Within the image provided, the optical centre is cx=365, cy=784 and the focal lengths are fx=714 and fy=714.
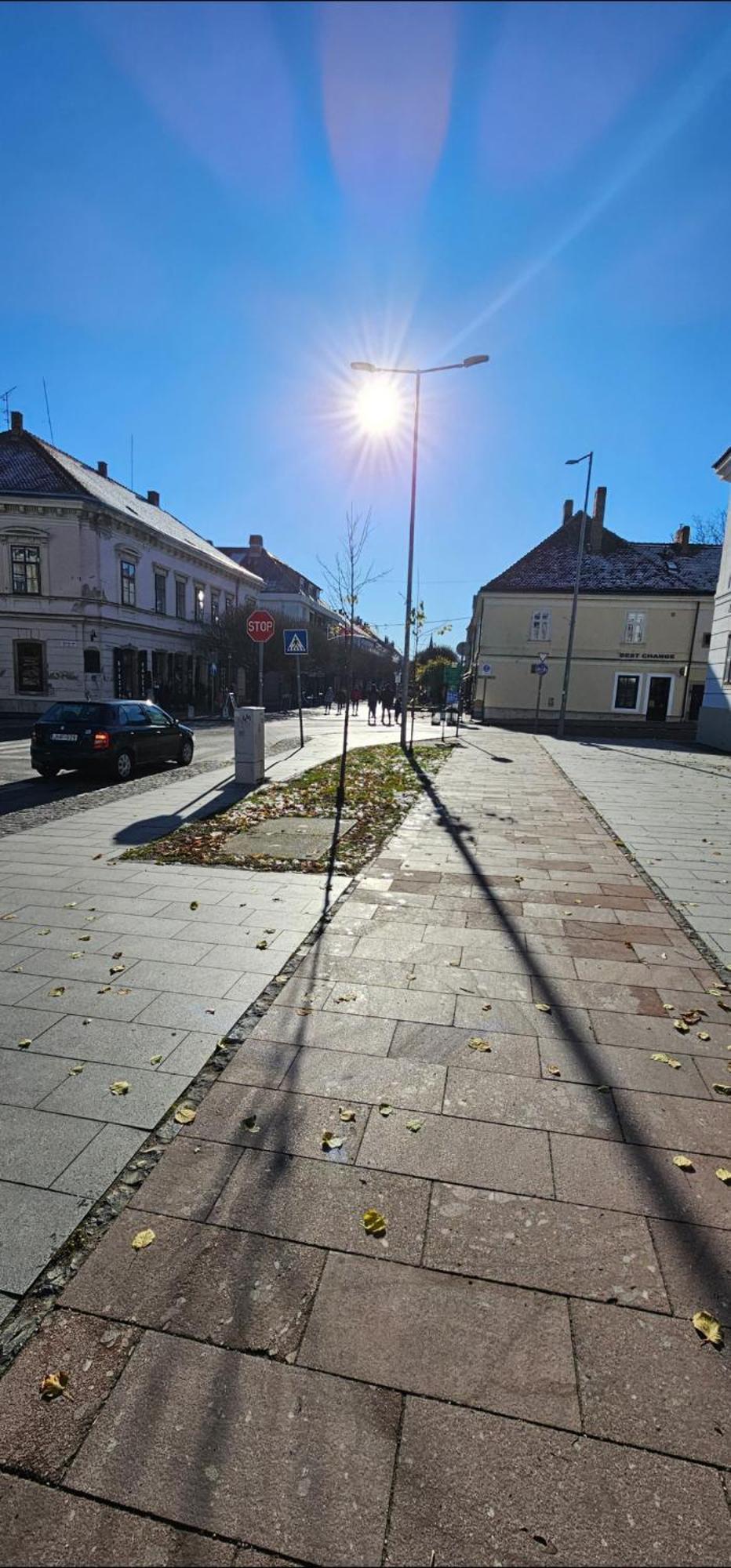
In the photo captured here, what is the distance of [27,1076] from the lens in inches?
130

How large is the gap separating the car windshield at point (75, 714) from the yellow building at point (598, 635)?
28.6 meters

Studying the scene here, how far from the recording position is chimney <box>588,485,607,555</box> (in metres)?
41.8

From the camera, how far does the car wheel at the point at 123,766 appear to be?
1298 centimetres

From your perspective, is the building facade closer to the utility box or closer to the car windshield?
the utility box

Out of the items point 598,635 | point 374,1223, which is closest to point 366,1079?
point 374,1223

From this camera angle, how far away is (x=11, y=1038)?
11.9ft

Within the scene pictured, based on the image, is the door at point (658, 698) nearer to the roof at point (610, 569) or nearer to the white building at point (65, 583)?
the roof at point (610, 569)

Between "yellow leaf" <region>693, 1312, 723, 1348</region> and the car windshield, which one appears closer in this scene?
"yellow leaf" <region>693, 1312, 723, 1348</region>

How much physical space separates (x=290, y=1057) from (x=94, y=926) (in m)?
2.43

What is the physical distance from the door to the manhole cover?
35248 mm

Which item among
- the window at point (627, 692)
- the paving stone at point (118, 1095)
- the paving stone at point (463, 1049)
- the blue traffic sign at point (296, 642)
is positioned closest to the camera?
the paving stone at point (118, 1095)

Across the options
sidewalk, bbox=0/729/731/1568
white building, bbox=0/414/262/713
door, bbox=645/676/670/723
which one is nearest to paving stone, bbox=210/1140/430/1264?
sidewalk, bbox=0/729/731/1568

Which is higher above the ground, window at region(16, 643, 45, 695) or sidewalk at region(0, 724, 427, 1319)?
window at region(16, 643, 45, 695)

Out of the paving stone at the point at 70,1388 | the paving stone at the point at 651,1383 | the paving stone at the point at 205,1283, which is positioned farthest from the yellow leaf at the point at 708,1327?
the paving stone at the point at 70,1388
